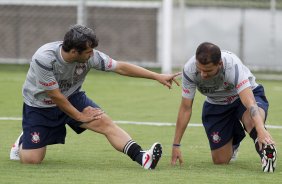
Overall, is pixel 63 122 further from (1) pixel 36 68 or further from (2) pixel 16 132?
(2) pixel 16 132

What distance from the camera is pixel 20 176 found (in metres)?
8.30

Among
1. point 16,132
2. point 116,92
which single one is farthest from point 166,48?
point 16,132

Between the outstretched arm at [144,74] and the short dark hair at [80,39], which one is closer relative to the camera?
the short dark hair at [80,39]

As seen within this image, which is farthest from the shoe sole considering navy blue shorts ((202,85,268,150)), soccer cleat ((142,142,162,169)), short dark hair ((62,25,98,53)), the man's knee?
short dark hair ((62,25,98,53))

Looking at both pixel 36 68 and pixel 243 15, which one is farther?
pixel 243 15

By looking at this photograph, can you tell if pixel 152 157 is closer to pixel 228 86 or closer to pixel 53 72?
pixel 228 86

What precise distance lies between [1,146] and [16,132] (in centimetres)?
128

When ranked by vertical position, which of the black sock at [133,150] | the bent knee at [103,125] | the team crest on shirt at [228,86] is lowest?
the black sock at [133,150]

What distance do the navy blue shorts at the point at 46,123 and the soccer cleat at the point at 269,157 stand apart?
1.99m

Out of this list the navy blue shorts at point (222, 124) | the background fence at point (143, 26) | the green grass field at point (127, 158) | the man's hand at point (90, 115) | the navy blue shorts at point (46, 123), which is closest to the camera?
the green grass field at point (127, 158)

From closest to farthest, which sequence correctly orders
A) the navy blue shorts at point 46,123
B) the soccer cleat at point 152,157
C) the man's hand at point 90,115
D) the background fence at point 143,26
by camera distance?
1. the soccer cleat at point 152,157
2. the man's hand at point 90,115
3. the navy blue shorts at point 46,123
4. the background fence at point 143,26

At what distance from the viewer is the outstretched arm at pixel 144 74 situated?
8.93 meters

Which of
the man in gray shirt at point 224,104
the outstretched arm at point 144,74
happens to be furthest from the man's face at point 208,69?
the outstretched arm at point 144,74

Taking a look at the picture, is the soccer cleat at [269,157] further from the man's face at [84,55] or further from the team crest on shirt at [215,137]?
the man's face at [84,55]
